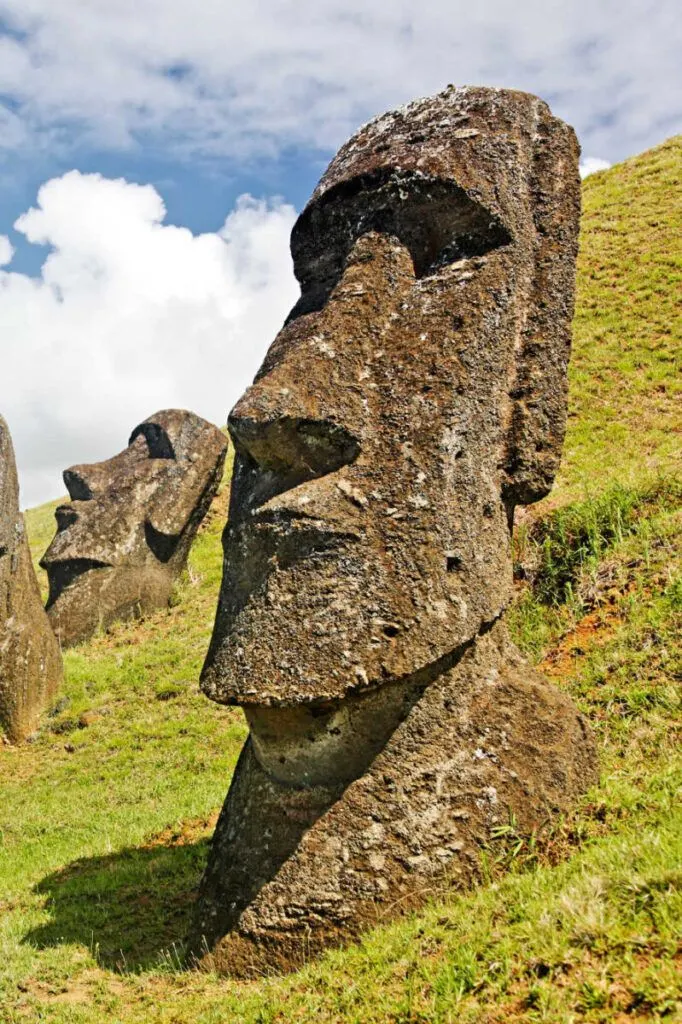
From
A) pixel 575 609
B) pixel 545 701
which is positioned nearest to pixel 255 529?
pixel 545 701

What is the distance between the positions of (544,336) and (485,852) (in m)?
3.13

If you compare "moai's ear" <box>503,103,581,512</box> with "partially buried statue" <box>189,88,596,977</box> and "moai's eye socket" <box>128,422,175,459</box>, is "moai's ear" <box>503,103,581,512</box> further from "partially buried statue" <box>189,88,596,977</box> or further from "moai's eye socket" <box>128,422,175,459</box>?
"moai's eye socket" <box>128,422,175,459</box>

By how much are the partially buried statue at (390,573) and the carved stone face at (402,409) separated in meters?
0.01

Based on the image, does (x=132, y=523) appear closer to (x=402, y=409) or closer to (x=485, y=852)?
(x=402, y=409)

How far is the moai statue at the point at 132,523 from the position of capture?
16359mm

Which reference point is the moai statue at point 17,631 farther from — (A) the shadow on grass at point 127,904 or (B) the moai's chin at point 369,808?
(B) the moai's chin at point 369,808

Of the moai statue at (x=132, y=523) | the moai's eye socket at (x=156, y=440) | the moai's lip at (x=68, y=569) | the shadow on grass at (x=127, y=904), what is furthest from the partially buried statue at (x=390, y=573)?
the moai's eye socket at (x=156, y=440)

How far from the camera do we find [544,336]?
593cm

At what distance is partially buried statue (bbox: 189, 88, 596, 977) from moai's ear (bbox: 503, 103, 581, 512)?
0.02 m

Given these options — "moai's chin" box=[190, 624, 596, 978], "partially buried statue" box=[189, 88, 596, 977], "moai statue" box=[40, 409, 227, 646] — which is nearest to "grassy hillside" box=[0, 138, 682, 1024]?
"moai's chin" box=[190, 624, 596, 978]

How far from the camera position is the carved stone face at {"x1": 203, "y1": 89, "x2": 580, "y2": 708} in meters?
4.89

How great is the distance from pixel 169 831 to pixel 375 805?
12.0 feet

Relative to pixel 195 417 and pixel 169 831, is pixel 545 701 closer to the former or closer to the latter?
pixel 169 831

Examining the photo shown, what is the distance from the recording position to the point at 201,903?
5.33m
